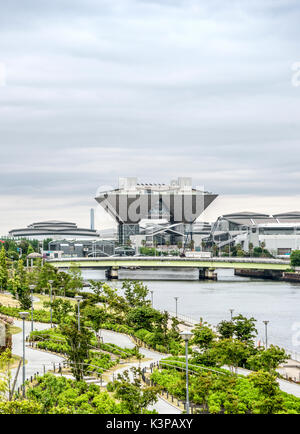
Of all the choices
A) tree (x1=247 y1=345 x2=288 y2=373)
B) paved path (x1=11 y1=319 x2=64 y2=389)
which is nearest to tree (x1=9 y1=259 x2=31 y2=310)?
paved path (x1=11 y1=319 x2=64 y2=389)

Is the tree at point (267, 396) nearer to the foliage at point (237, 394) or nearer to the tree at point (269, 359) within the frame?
the foliage at point (237, 394)

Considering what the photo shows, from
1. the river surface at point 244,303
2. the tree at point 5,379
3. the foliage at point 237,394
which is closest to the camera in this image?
the tree at point 5,379

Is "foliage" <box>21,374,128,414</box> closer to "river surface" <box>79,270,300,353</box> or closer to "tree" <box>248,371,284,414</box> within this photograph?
"tree" <box>248,371,284,414</box>

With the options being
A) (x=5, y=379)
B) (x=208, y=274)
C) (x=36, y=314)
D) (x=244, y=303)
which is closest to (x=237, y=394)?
(x=5, y=379)

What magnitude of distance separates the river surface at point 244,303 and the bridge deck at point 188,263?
5549 millimetres

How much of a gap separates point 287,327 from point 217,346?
13.7 m

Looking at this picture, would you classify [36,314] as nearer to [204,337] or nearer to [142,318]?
[142,318]

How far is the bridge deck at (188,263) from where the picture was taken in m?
→ 69.2

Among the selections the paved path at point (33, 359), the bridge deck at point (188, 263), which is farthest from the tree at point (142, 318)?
the bridge deck at point (188, 263)

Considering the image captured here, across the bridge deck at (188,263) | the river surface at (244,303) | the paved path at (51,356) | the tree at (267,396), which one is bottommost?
the river surface at (244,303)

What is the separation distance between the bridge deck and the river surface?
218 inches
